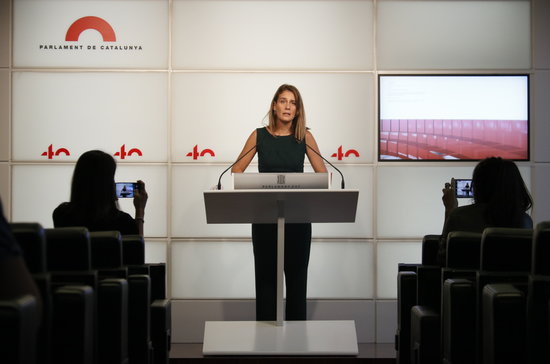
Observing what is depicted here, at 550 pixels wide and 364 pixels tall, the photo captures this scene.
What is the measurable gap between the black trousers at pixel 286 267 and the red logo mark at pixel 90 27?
2.49m

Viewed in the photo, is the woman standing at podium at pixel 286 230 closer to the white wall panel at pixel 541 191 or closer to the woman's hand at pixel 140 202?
the woman's hand at pixel 140 202

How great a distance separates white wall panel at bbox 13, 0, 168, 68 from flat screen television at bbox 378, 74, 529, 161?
197 cm

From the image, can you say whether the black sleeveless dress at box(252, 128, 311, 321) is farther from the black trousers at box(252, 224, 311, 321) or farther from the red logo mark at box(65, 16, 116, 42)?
the red logo mark at box(65, 16, 116, 42)

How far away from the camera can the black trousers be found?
4.88 meters

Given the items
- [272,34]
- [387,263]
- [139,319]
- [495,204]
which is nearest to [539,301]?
[495,204]

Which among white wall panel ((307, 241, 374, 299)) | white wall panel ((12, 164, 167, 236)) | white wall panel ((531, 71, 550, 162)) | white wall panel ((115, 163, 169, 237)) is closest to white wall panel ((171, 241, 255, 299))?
white wall panel ((115, 163, 169, 237))

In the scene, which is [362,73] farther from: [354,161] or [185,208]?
[185,208]

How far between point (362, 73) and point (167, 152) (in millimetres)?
1791

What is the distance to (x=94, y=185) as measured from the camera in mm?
4059

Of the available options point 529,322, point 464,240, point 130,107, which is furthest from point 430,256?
point 130,107

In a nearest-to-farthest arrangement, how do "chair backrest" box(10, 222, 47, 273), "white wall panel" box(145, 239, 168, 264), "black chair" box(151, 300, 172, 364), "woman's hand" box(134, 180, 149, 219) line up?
"chair backrest" box(10, 222, 47, 273), "black chair" box(151, 300, 172, 364), "woman's hand" box(134, 180, 149, 219), "white wall panel" box(145, 239, 168, 264)

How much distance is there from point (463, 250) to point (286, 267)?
1.87 metres

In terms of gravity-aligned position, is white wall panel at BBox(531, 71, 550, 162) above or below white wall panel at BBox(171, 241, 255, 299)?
above

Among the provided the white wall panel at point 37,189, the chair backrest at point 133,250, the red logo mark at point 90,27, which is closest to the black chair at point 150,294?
the chair backrest at point 133,250
